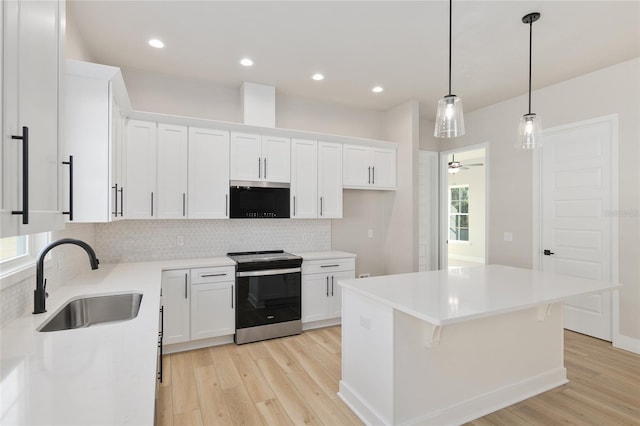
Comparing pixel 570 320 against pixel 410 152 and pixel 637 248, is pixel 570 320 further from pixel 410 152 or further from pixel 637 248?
pixel 410 152

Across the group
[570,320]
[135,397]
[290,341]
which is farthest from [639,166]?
[135,397]

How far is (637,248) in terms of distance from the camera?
3287 mm

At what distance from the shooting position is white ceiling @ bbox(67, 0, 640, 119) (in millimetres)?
2494

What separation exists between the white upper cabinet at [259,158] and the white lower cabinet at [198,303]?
1.11 m

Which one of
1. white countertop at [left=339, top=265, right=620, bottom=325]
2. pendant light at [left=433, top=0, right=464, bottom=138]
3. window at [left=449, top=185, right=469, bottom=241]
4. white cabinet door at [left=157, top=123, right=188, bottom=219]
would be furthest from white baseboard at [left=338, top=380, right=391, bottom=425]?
window at [left=449, top=185, right=469, bottom=241]

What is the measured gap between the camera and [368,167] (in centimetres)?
455

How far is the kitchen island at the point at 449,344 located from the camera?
2.00 meters

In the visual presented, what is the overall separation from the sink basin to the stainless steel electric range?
52.8 inches

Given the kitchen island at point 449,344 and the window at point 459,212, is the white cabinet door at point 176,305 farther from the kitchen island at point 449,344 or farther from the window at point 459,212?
the window at point 459,212

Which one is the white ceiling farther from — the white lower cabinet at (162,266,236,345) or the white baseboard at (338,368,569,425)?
the white baseboard at (338,368,569,425)

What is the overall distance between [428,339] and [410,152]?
2984mm

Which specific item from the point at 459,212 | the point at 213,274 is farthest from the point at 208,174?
the point at 459,212

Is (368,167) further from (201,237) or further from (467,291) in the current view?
(467,291)

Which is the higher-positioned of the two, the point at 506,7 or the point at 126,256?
the point at 506,7
